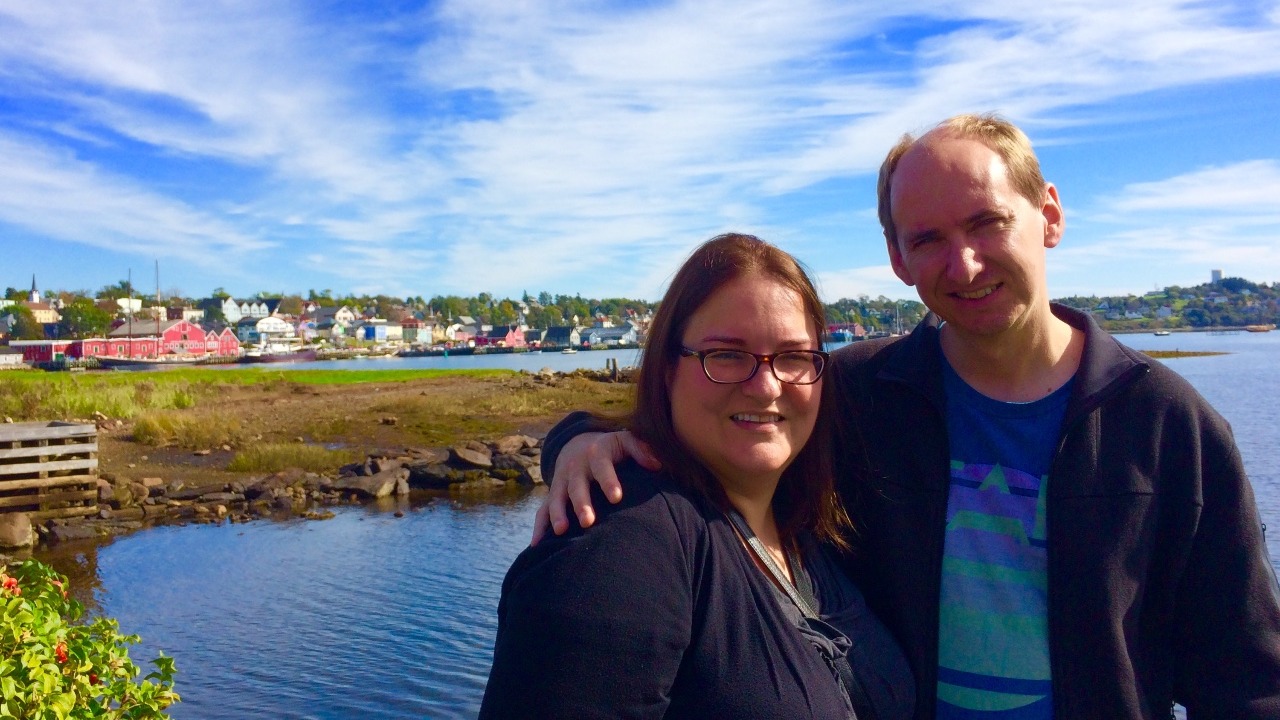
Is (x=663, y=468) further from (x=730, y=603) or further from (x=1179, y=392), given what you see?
(x=1179, y=392)

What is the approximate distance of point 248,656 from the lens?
32.4 feet

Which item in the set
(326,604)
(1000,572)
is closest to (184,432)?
(326,604)

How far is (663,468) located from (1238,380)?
58.7m

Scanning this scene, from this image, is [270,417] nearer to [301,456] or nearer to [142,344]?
[301,456]

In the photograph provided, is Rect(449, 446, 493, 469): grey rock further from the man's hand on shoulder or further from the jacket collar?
the man's hand on shoulder

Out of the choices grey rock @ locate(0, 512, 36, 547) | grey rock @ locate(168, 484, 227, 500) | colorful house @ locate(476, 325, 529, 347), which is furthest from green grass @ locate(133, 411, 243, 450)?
colorful house @ locate(476, 325, 529, 347)

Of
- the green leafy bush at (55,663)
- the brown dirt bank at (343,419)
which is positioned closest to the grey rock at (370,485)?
the brown dirt bank at (343,419)

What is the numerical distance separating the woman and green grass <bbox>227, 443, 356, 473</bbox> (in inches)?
798

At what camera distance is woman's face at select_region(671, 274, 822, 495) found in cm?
236

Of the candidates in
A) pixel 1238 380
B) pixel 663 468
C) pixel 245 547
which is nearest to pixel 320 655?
pixel 245 547

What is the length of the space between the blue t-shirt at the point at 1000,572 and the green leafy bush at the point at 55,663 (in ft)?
9.59

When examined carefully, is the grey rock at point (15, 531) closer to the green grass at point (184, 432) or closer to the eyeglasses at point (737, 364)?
the green grass at point (184, 432)

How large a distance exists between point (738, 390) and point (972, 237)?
84 cm

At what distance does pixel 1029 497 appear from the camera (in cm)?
267
